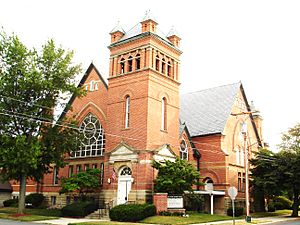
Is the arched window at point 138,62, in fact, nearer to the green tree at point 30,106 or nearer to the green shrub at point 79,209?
the green tree at point 30,106

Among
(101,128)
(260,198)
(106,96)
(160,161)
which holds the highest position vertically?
(106,96)

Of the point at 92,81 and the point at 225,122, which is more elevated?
the point at 92,81

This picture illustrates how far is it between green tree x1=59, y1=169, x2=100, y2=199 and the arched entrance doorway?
2566mm

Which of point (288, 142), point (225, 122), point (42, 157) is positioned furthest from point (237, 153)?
point (42, 157)

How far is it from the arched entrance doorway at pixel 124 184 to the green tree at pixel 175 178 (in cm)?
302

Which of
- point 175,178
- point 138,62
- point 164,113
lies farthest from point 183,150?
point 138,62

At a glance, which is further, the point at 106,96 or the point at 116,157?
the point at 106,96

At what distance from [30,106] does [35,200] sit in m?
13.9

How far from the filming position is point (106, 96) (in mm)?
39219

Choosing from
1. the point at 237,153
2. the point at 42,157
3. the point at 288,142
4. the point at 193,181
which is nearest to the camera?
the point at 193,181

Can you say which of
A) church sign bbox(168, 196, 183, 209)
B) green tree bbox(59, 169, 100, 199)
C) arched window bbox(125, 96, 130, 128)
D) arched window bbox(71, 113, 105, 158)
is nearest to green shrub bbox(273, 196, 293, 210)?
church sign bbox(168, 196, 183, 209)

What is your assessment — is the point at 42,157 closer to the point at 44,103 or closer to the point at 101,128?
the point at 44,103

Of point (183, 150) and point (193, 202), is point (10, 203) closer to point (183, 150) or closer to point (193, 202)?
point (183, 150)

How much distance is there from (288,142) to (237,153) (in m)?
13.1
